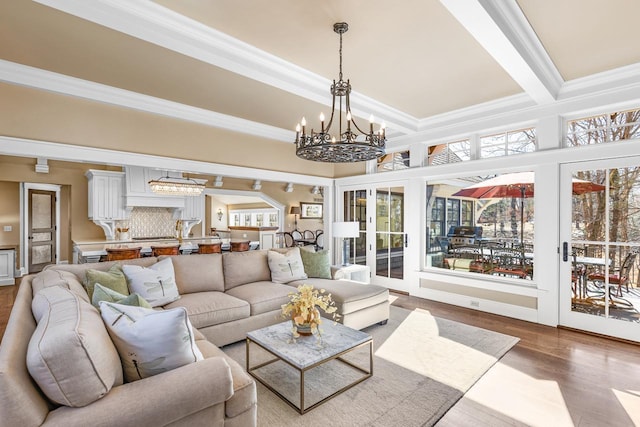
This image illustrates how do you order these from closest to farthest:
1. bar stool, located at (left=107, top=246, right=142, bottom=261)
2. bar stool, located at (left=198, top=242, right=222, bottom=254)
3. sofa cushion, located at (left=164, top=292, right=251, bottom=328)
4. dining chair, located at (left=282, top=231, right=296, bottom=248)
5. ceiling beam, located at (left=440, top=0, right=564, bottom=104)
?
ceiling beam, located at (left=440, top=0, right=564, bottom=104) → sofa cushion, located at (left=164, top=292, right=251, bottom=328) → bar stool, located at (left=107, top=246, right=142, bottom=261) → bar stool, located at (left=198, top=242, right=222, bottom=254) → dining chair, located at (left=282, top=231, right=296, bottom=248)

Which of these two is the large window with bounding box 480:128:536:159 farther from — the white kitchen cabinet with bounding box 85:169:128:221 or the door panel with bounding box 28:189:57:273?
the door panel with bounding box 28:189:57:273

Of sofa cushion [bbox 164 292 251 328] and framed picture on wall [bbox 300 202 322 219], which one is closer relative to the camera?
sofa cushion [bbox 164 292 251 328]

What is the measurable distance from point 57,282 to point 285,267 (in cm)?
237

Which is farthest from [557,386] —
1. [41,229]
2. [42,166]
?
[41,229]

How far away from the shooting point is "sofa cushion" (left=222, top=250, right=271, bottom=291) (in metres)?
3.90

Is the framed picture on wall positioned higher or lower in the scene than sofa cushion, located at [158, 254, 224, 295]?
higher

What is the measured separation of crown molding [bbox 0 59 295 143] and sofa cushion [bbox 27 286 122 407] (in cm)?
308

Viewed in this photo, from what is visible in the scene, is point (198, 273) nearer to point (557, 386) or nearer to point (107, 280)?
point (107, 280)

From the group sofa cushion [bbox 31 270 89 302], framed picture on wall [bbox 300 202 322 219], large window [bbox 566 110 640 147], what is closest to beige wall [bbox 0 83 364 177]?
sofa cushion [bbox 31 270 89 302]

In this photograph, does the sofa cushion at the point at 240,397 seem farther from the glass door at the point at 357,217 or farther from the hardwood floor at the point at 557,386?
the glass door at the point at 357,217

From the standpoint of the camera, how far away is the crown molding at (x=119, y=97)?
3.19 metres

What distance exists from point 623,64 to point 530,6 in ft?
5.96

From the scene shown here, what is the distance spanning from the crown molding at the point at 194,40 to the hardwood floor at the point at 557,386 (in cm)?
322

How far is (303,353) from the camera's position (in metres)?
2.32
